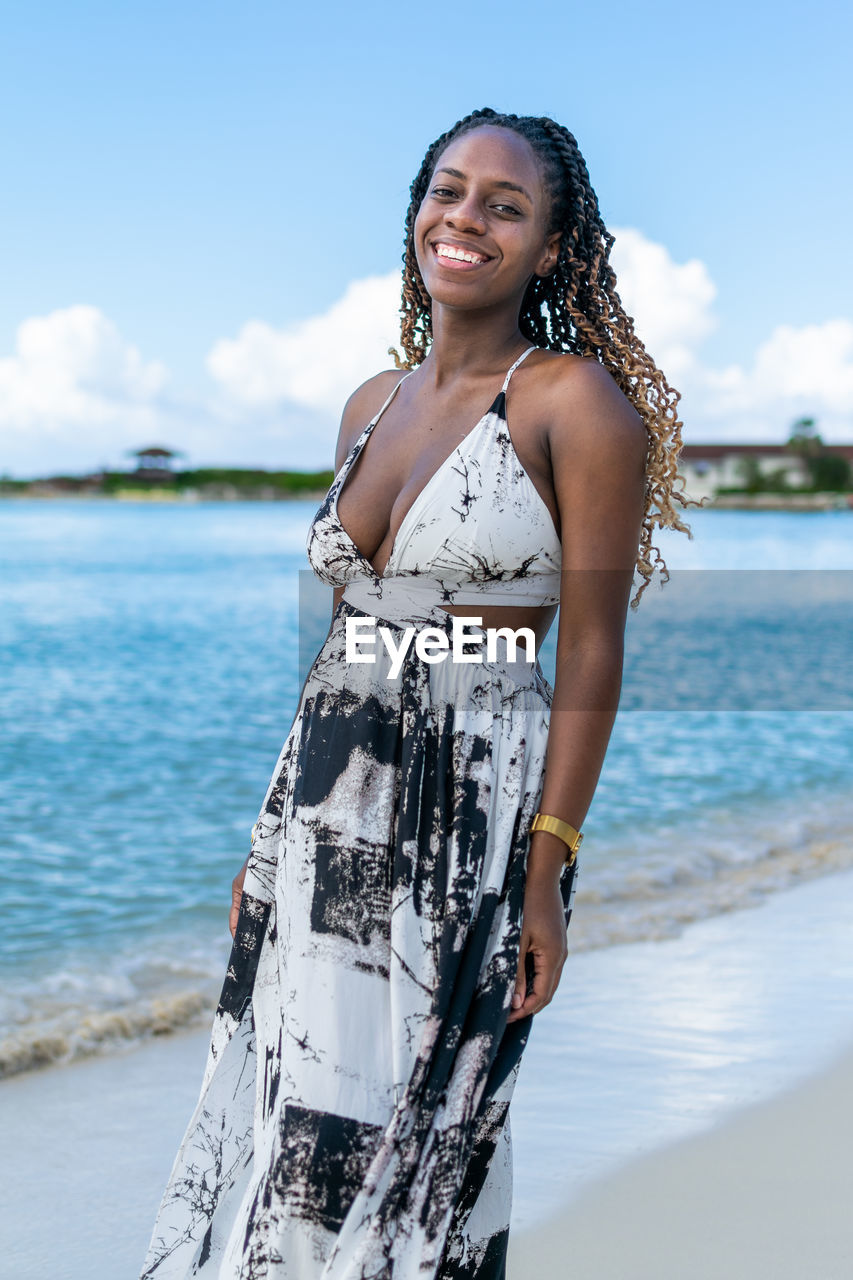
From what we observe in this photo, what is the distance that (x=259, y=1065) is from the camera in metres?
1.85

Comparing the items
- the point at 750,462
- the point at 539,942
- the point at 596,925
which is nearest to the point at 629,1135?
the point at 539,942

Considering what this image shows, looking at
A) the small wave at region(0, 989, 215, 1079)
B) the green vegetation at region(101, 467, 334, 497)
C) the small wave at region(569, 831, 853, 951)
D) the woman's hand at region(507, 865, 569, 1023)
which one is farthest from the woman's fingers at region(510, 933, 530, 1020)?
the green vegetation at region(101, 467, 334, 497)

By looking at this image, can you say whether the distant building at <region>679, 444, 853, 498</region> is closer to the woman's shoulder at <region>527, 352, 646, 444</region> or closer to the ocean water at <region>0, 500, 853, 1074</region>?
the ocean water at <region>0, 500, 853, 1074</region>

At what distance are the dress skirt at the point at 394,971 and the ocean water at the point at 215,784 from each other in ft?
4.51

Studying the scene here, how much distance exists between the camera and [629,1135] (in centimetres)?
323

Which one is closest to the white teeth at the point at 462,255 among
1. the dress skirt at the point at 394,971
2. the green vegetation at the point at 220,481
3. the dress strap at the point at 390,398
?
the dress strap at the point at 390,398

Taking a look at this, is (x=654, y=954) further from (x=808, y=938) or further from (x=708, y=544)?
(x=708, y=544)

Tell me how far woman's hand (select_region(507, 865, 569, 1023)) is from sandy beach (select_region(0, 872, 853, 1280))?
3.93ft

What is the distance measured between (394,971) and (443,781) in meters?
0.25

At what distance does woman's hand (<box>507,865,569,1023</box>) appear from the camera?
1.72 meters

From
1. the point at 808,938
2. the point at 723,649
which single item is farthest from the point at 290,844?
the point at 723,649

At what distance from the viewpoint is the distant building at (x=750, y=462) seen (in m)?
84.9

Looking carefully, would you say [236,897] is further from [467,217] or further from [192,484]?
[192,484]

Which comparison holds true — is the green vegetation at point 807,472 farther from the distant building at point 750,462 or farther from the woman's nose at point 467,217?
the woman's nose at point 467,217
